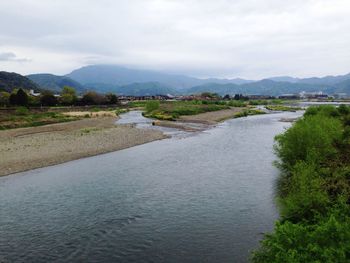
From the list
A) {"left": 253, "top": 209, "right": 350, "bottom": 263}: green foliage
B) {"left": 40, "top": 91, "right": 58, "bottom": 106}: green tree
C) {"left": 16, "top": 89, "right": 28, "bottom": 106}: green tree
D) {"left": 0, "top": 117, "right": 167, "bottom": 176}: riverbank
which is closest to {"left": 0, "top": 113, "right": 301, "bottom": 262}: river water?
{"left": 0, "top": 117, "right": 167, "bottom": 176}: riverbank

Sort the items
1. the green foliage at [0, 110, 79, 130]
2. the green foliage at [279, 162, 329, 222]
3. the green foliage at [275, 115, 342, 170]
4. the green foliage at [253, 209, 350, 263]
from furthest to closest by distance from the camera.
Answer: the green foliage at [0, 110, 79, 130]
the green foliage at [275, 115, 342, 170]
the green foliage at [279, 162, 329, 222]
the green foliage at [253, 209, 350, 263]

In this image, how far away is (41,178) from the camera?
30.1 metres

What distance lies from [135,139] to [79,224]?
33.9 meters

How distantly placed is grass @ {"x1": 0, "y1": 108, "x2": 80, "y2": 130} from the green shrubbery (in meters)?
53.5

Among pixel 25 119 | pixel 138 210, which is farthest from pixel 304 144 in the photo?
pixel 25 119

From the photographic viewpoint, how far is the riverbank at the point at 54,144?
36.2 metres

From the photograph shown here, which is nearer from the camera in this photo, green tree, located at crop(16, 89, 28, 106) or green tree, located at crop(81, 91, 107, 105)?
green tree, located at crop(16, 89, 28, 106)

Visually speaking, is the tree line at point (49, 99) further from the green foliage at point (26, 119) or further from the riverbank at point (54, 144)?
the riverbank at point (54, 144)

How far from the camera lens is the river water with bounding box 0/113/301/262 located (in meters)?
16.7

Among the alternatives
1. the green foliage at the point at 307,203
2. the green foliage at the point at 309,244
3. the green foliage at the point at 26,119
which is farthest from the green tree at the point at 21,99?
the green foliage at the point at 309,244

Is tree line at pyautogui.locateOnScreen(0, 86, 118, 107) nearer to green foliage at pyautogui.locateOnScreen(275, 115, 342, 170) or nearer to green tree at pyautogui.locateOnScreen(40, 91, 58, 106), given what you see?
green tree at pyautogui.locateOnScreen(40, 91, 58, 106)

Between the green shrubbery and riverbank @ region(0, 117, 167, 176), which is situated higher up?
the green shrubbery

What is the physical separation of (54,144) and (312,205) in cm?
3845

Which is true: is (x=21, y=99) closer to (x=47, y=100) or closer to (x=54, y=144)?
(x=47, y=100)
